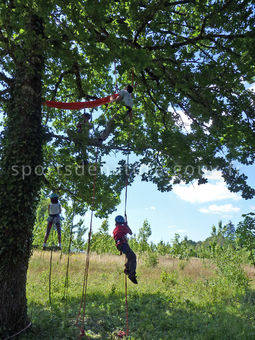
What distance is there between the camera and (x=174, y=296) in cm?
947

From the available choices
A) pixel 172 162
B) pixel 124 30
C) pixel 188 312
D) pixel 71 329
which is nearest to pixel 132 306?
pixel 188 312

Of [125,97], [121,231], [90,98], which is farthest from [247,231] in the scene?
[90,98]

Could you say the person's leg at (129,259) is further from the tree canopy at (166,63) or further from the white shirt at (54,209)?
the white shirt at (54,209)

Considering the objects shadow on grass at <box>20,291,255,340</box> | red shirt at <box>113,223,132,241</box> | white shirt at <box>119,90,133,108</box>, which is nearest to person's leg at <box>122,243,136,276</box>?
red shirt at <box>113,223,132,241</box>

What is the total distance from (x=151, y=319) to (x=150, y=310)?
598mm

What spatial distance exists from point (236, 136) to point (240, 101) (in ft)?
3.29

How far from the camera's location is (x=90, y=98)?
9500 mm

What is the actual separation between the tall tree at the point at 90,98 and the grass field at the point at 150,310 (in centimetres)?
151

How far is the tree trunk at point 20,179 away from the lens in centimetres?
568

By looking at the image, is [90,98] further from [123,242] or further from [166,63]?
[123,242]

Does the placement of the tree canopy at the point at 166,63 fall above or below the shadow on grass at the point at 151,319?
above

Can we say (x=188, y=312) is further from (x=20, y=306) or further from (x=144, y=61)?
(x=144, y=61)


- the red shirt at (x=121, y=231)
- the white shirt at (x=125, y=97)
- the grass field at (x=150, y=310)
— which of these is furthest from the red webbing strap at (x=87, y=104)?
the grass field at (x=150, y=310)

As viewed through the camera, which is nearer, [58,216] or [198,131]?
[198,131]
